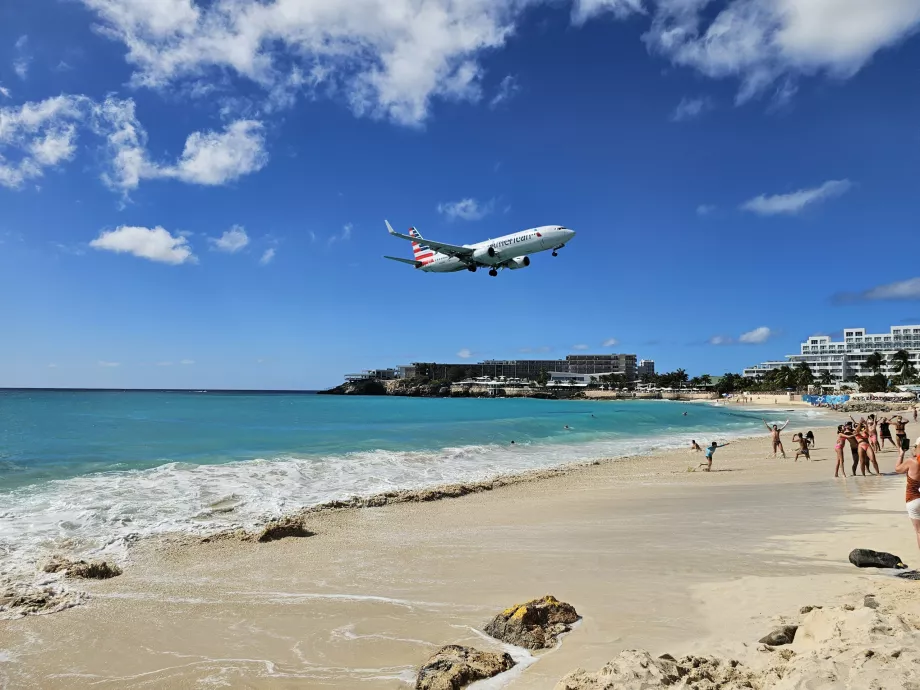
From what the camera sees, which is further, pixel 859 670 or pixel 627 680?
pixel 627 680

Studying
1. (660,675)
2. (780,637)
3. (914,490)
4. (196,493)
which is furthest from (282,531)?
(914,490)

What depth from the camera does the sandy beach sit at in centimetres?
491

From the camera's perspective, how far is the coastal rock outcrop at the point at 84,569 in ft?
24.3

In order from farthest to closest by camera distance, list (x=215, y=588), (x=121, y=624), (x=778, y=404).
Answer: (x=778, y=404), (x=215, y=588), (x=121, y=624)

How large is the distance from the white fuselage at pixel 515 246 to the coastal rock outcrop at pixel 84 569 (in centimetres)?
2757

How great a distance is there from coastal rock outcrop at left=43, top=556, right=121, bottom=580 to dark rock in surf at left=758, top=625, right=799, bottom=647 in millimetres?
7692

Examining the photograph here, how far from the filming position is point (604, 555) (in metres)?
8.07

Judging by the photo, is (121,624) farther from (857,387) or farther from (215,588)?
(857,387)

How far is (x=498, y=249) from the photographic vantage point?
34656mm

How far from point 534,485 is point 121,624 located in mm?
11500

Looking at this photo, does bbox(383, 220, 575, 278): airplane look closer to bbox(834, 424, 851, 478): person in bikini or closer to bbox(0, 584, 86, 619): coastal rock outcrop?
bbox(834, 424, 851, 478): person in bikini

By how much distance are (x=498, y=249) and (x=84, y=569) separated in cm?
2949

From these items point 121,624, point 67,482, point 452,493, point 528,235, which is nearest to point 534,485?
point 452,493

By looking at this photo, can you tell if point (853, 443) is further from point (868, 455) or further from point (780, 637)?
point (780, 637)
